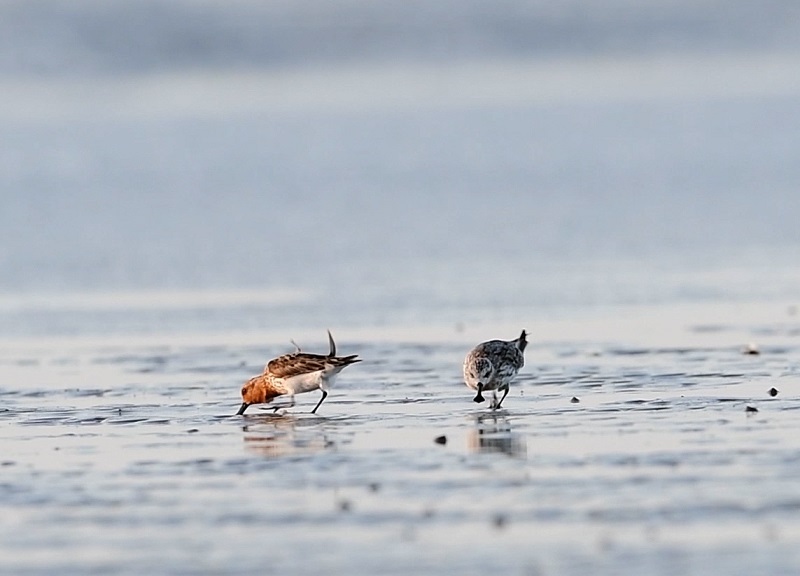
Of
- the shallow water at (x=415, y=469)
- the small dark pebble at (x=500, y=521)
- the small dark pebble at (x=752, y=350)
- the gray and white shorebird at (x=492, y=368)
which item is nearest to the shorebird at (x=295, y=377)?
the shallow water at (x=415, y=469)

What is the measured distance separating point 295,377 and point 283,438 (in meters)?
2.21

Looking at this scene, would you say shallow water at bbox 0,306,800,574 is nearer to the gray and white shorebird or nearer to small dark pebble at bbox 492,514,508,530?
small dark pebble at bbox 492,514,508,530

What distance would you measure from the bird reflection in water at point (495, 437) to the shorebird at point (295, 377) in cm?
173

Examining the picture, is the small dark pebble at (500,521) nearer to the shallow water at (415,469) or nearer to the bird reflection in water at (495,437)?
the shallow water at (415,469)

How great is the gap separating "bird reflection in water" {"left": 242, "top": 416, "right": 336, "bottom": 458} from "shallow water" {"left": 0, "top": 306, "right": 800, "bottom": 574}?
4cm

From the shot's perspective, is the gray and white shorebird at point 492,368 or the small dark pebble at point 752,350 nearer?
the gray and white shorebird at point 492,368

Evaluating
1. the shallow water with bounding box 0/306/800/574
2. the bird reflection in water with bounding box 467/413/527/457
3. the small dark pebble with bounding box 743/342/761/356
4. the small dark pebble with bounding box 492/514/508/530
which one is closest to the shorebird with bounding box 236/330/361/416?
the shallow water with bounding box 0/306/800/574

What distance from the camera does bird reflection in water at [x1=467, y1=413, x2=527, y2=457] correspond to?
40.6ft

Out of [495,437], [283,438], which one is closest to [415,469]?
[495,437]

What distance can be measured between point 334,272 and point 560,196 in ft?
59.6

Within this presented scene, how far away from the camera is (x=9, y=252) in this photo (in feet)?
108

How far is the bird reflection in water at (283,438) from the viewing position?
12.7 metres

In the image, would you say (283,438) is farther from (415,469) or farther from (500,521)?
(500,521)

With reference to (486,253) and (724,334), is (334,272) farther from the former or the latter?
(724,334)
